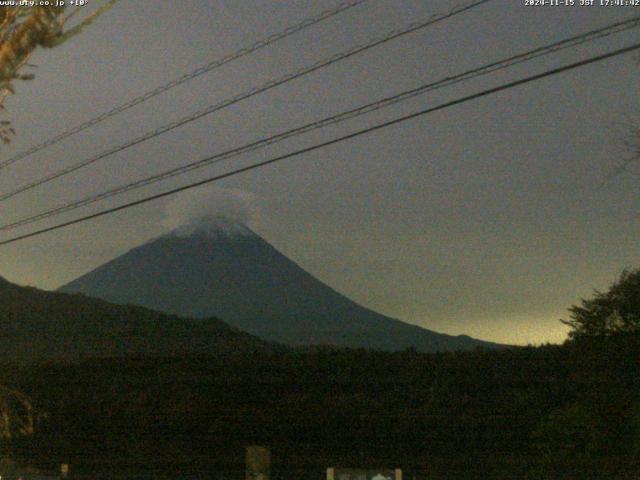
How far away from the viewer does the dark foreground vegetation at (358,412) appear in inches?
842

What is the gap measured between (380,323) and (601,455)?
482 ft

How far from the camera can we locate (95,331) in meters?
59.1

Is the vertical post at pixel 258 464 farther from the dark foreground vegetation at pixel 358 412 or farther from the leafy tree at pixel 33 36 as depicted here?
the dark foreground vegetation at pixel 358 412

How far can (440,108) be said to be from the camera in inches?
372

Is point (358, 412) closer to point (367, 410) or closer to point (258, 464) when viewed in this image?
point (367, 410)

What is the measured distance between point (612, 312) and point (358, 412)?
28.1 feet

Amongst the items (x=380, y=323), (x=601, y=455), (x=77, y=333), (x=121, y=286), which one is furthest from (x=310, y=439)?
(x=121, y=286)

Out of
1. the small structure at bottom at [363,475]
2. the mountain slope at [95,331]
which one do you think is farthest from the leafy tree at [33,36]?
the mountain slope at [95,331]

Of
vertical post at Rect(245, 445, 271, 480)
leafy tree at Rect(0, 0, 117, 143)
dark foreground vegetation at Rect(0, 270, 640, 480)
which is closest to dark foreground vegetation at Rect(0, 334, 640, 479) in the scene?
dark foreground vegetation at Rect(0, 270, 640, 480)

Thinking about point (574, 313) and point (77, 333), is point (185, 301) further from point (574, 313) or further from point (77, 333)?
point (574, 313)

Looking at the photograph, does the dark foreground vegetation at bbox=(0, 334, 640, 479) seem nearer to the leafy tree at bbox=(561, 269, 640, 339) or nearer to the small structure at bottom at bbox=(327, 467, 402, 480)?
the leafy tree at bbox=(561, 269, 640, 339)

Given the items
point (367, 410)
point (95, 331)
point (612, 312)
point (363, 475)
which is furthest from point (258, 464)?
point (95, 331)

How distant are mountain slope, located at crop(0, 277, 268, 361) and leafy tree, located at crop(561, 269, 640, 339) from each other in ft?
80.5

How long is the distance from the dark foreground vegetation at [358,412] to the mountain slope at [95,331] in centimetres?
2009
